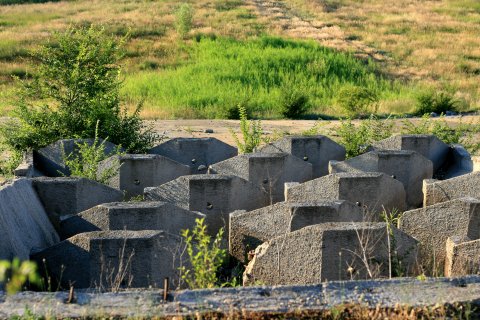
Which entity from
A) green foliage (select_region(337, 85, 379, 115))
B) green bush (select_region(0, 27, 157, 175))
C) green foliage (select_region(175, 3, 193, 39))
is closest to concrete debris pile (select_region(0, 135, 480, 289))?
green bush (select_region(0, 27, 157, 175))

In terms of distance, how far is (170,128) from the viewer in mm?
22234

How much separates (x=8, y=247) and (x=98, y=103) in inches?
265

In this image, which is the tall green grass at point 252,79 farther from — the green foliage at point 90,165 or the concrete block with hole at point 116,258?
the concrete block with hole at point 116,258

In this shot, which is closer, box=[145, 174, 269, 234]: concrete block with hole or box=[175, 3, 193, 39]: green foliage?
box=[145, 174, 269, 234]: concrete block with hole

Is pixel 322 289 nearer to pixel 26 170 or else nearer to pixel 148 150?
pixel 26 170

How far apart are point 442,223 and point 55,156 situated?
5.76 meters

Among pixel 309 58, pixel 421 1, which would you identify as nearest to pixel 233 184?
pixel 309 58

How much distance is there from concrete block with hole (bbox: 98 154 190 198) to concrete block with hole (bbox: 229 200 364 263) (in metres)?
2.70

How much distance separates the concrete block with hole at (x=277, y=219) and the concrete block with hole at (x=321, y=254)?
0.86 m

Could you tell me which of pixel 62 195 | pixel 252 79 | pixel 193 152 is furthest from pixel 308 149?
pixel 252 79

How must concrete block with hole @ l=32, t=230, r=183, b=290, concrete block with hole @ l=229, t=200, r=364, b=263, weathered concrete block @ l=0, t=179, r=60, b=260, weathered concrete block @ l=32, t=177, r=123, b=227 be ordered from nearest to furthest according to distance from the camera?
concrete block with hole @ l=32, t=230, r=183, b=290 → weathered concrete block @ l=0, t=179, r=60, b=260 → concrete block with hole @ l=229, t=200, r=364, b=263 → weathered concrete block @ l=32, t=177, r=123, b=227

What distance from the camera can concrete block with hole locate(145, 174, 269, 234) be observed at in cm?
1145

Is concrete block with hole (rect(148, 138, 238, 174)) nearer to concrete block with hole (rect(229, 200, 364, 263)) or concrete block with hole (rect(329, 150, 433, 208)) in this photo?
concrete block with hole (rect(329, 150, 433, 208))

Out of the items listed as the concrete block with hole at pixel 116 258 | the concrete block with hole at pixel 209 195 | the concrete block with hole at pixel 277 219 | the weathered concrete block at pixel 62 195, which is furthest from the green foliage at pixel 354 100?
the concrete block with hole at pixel 116 258
